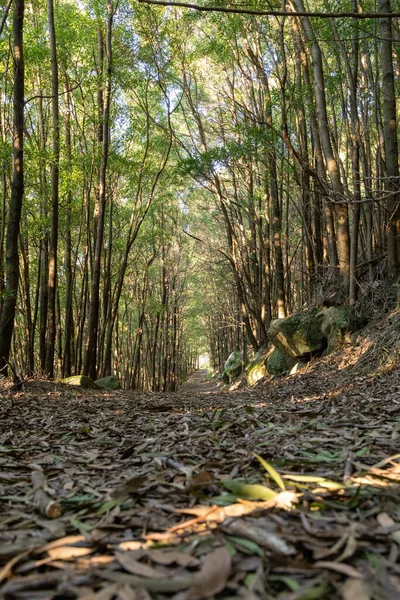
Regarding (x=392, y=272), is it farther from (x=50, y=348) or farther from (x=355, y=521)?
(x=50, y=348)

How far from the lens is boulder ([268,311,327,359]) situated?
8078mm

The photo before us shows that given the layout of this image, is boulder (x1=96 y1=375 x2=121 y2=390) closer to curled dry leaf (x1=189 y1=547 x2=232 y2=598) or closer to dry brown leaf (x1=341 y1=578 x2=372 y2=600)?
curled dry leaf (x1=189 y1=547 x2=232 y2=598)

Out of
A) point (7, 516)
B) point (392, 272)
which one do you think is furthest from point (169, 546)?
point (392, 272)

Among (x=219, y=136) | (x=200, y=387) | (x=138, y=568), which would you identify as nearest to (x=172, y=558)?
(x=138, y=568)

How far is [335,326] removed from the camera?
7.25 meters

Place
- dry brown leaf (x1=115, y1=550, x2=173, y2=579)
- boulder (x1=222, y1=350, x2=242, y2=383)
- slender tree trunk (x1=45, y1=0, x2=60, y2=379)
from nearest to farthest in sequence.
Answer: dry brown leaf (x1=115, y1=550, x2=173, y2=579) → slender tree trunk (x1=45, y1=0, x2=60, y2=379) → boulder (x1=222, y1=350, x2=242, y2=383)

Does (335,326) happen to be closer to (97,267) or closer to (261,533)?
(97,267)

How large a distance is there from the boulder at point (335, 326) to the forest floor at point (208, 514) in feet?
14.5

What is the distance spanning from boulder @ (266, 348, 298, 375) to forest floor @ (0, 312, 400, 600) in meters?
6.10

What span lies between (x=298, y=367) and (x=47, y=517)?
721cm

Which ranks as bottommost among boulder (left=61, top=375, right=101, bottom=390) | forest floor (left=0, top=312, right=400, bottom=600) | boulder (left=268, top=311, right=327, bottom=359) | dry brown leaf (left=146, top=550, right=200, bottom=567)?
boulder (left=61, top=375, right=101, bottom=390)

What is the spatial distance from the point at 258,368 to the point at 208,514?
9929mm

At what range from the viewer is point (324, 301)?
8.08 m

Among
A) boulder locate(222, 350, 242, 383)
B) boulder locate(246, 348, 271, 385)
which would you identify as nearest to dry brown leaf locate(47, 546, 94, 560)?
boulder locate(246, 348, 271, 385)
